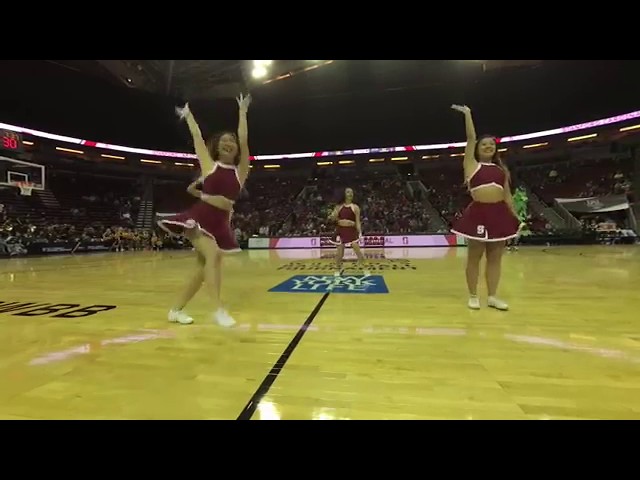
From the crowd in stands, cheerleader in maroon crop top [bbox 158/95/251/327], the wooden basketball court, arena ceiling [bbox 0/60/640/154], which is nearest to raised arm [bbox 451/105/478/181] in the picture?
the wooden basketball court

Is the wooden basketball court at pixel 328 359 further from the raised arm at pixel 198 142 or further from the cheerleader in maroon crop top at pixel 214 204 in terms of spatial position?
the raised arm at pixel 198 142

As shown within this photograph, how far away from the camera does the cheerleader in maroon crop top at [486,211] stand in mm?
3345

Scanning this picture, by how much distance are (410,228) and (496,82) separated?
9769 millimetres

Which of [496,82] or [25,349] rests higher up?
[496,82]

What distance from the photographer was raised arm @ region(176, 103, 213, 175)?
2906 millimetres

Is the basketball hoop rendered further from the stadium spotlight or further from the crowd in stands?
the stadium spotlight

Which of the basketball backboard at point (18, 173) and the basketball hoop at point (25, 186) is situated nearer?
the basketball backboard at point (18, 173)

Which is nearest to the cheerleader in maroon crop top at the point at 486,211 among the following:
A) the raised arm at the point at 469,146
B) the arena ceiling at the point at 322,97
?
the raised arm at the point at 469,146

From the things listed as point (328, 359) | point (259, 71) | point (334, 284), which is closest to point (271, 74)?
point (259, 71)

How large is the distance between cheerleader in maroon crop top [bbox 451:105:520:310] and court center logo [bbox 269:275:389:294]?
4.49 ft

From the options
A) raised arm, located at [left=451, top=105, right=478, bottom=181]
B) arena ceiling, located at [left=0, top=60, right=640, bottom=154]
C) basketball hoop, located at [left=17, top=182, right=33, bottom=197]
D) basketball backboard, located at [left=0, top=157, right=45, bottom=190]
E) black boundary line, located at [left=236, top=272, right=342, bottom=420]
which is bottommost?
black boundary line, located at [left=236, top=272, right=342, bottom=420]
